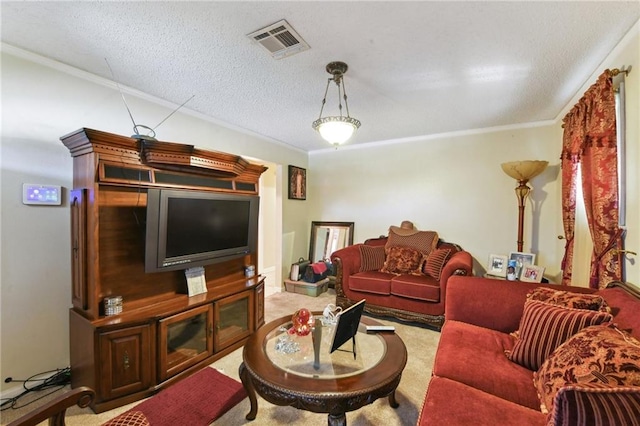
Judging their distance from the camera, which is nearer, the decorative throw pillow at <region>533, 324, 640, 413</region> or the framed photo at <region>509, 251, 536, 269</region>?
the decorative throw pillow at <region>533, 324, 640, 413</region>

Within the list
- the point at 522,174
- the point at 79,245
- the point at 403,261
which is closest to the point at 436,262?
the point at 403,261

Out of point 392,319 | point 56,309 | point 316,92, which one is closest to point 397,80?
point 316,92

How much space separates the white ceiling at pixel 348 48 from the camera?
4.94ft

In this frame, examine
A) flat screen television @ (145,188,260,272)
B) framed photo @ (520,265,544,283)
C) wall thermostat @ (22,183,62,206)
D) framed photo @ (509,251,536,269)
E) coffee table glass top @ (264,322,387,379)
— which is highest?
wall thermostat @ (22,183,62,206)

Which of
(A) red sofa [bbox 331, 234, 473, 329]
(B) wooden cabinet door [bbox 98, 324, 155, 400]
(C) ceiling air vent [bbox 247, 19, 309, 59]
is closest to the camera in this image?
(C) ceiling air vent [bbox 247, 19, 309, 59]

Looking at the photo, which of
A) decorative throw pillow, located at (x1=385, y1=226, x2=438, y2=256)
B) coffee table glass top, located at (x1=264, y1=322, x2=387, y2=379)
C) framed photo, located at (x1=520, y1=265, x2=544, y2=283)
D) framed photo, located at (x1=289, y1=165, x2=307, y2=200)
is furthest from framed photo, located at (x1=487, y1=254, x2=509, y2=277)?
framed photo, located at (x1=289, y1=165, x2=307, y2=200)

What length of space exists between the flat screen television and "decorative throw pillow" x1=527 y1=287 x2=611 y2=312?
240 cm

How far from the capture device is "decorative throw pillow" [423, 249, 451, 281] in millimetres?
3256

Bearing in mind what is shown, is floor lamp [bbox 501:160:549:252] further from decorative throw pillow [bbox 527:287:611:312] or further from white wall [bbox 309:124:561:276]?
decorative throw pillow [bbox 527:287:611:312]

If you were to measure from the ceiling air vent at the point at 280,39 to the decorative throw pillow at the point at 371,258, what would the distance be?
8.39 ft

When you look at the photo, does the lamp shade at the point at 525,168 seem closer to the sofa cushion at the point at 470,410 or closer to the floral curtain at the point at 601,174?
the floral curtain at the point at 601,174

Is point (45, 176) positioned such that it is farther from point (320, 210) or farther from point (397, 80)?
point (320, 210)

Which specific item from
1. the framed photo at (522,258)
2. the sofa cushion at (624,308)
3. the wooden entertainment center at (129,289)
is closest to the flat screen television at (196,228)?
the wooden entertainment center at (129,289)

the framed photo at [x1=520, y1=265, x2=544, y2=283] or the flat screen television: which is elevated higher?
the flat screen television
